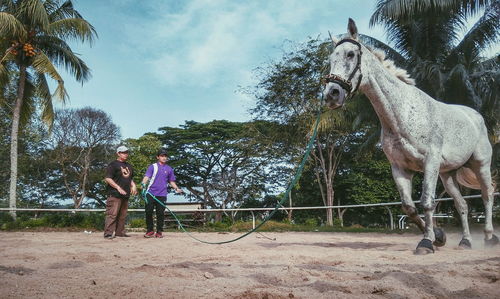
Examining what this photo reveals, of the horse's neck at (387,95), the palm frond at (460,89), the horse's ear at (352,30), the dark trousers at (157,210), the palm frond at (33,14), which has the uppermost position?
the palm frond at (33,14)

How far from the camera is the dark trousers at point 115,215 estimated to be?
8.62 meters

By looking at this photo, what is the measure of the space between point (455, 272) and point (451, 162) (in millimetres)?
2529

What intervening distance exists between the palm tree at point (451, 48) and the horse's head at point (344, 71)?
9.21 metres

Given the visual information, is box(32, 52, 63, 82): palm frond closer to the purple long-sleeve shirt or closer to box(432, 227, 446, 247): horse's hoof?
the purple long-sleeve shirt

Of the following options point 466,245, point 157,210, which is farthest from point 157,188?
point 466,245

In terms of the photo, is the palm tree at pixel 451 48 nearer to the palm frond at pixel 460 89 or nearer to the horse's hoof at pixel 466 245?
the palm frond at pixel 460 89

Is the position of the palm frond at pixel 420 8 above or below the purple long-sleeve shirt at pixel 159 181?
above

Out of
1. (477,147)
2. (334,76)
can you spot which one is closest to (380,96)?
(334,76)

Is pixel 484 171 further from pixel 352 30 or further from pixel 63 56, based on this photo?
pixel 63 56

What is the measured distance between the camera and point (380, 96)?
5.17 m

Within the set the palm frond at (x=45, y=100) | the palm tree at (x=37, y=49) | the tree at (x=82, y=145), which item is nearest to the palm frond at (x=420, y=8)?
the palm tree at (x=37, y=49)

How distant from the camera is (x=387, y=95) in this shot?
519 cm

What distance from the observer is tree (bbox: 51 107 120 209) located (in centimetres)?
3278

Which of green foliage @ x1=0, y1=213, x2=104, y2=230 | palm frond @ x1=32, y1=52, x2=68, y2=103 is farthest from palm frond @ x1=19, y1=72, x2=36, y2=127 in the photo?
green foliage @ x1=0, y1=213, x2=104, y2=230
